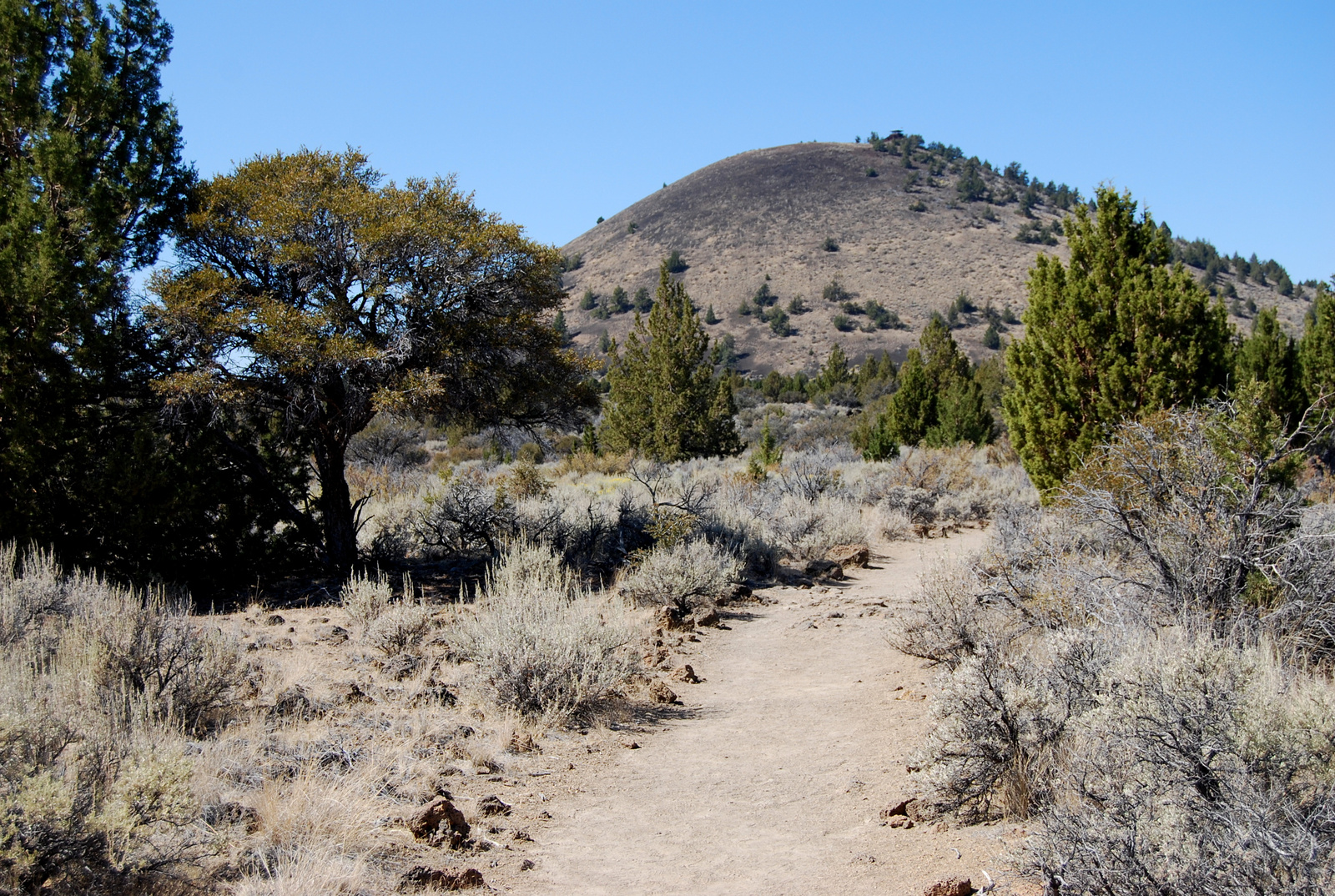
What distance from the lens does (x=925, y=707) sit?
6051 millimetres

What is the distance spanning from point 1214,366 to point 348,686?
10351mm

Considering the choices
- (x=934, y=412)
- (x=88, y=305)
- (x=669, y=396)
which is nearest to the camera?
(x=88, y=305)

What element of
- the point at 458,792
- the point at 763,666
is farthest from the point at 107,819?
the point at 763,666

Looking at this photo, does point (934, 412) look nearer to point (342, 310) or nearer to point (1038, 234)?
point (342, 310)

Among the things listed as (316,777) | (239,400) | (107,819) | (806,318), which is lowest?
(316,777)

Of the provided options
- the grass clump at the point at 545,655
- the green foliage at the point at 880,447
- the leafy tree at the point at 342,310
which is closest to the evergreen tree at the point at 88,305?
the leafy tree at the point at 342,310

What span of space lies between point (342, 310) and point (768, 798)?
744cm

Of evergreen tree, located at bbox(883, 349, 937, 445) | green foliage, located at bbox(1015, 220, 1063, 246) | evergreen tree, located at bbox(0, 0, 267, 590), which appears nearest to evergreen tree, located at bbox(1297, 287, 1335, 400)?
evergreen tree, located at bbox(883, 349, 937, 445)

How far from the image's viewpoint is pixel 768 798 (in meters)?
4.75

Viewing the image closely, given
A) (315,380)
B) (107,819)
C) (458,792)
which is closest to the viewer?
(107,819)

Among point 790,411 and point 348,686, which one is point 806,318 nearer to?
point 790,411

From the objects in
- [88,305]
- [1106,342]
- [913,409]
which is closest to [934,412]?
[913,409]

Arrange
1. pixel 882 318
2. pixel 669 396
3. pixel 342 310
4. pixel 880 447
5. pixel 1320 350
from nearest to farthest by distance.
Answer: pixel 342 310 → pixel 1320 350 → pixel 669 396 → pixel 880 447 → pixel 882 318

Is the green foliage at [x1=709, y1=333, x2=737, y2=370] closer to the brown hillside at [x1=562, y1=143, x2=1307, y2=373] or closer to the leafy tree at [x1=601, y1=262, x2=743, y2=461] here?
the brown hillside at [x1=562, y1=143, x2=1307, y2=373]
